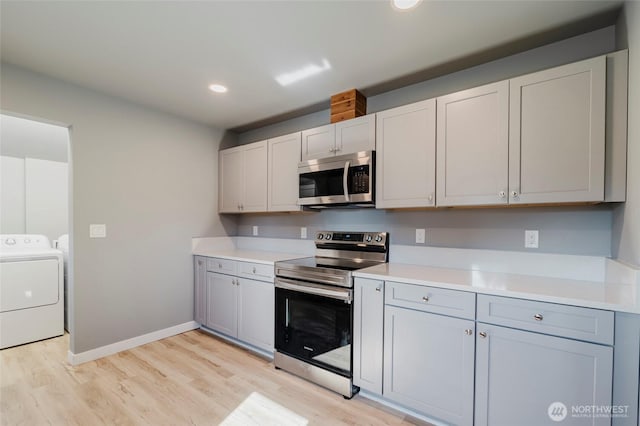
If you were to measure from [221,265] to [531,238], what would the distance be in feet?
9.05

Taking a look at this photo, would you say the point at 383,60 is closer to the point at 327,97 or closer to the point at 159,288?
the point at 327,97

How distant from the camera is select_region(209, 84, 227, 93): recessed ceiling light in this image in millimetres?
2510

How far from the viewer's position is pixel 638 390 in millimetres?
1210

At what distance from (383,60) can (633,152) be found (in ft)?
4.97

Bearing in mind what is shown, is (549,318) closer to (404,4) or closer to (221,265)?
(404,4)

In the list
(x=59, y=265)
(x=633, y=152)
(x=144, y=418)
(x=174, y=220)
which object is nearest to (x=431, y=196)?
(x=633, y=152)

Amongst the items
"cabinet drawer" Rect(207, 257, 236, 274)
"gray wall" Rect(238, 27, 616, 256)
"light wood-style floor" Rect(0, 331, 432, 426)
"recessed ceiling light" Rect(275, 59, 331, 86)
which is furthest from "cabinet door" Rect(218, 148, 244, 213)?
"light wood-style floor" Rect(0, 331, 432, 426)

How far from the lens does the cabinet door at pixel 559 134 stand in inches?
61.4

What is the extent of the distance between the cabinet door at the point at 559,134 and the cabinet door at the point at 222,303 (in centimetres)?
258

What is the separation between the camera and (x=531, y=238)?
194 centimetres

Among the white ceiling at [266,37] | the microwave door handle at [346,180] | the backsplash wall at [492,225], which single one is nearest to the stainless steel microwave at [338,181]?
the microwave door handle at [346,180]

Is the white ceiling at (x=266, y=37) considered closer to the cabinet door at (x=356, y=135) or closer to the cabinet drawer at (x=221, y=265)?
the cabinet door at (x=356, y=135)

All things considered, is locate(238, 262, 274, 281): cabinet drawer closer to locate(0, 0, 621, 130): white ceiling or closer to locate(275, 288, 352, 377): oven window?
locate(275, 288, 352, 377): oven window

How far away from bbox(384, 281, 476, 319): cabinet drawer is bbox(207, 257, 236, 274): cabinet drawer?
5.51 ft
